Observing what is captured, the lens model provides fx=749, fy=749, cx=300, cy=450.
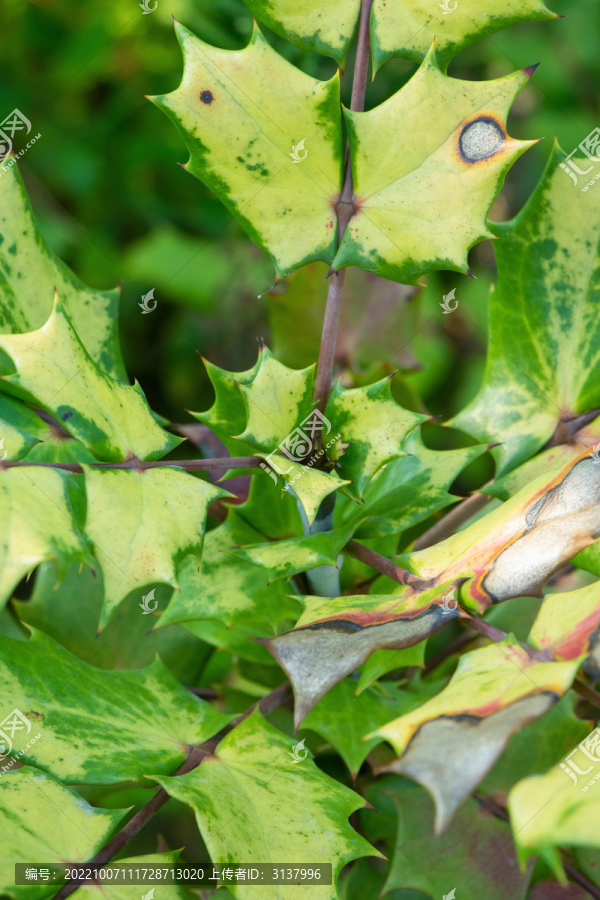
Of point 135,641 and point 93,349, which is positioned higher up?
Result: point 93,349

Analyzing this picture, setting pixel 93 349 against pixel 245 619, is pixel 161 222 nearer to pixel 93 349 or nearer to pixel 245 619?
pixel 93 349

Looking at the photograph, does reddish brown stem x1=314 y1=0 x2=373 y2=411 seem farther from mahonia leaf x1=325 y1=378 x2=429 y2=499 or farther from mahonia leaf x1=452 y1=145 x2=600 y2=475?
mahonia leaf x1=452 y1=145 x2=600 y2=475

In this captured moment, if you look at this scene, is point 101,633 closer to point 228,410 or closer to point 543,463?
point 228,410

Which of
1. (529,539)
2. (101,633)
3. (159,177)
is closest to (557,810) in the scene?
(529,539)

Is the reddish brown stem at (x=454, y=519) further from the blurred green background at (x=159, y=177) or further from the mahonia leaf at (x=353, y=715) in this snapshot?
the blurred green background at (x=159, y=177)

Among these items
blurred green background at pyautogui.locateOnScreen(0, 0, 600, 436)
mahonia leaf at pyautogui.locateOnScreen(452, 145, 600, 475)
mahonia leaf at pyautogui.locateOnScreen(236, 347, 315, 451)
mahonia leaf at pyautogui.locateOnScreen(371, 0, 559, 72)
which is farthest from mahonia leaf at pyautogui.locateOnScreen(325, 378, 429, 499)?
blurred green background at pyautogui.locateOnScreen(0, 0, 600, 436)

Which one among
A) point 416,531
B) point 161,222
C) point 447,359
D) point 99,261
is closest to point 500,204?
point 447,359

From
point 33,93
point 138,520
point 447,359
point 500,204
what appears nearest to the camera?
point 138,520
